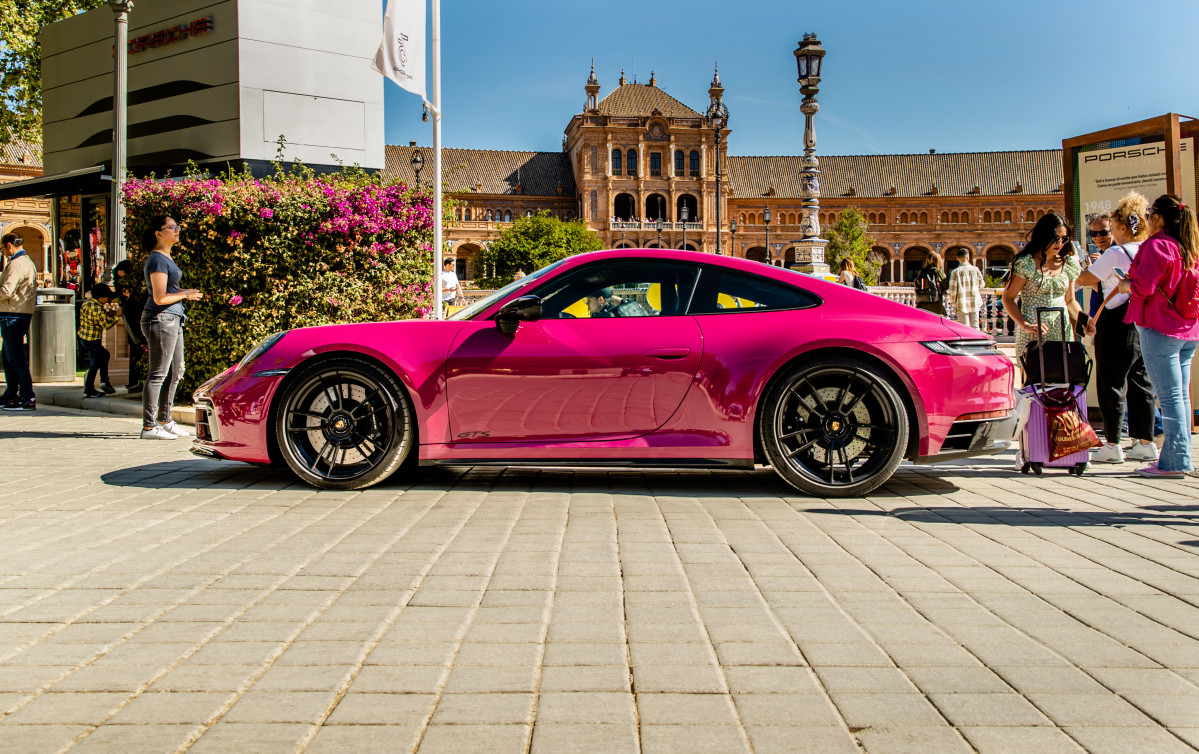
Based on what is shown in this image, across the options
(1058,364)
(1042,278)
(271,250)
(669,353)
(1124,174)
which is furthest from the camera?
(271,250)

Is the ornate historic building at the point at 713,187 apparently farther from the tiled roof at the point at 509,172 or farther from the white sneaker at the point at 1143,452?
the white sneaker at the point at 1143,452

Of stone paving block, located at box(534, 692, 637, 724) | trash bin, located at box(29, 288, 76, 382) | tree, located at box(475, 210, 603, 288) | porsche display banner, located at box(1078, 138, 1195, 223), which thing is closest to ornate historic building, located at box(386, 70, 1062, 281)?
tree, located at box(475, 210, 603, 288)

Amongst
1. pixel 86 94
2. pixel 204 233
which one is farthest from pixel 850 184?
pixel 204 233

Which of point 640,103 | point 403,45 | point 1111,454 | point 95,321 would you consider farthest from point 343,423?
point 640,103

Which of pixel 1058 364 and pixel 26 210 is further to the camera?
pixel 26 210

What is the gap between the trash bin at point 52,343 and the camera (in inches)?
518

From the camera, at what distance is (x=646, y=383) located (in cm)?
520

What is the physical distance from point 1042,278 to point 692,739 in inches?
210

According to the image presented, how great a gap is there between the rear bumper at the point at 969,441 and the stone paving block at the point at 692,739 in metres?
3.36

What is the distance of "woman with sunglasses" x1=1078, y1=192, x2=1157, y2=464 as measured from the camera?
662 centimetres

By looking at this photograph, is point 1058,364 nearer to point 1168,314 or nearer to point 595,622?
point 1168,314

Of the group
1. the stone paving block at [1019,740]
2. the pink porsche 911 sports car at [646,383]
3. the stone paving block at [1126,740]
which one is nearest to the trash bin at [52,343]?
the pink porsche 911 sports car at [646,383]

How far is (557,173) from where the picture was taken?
120375mm

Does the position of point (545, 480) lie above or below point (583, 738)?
above
